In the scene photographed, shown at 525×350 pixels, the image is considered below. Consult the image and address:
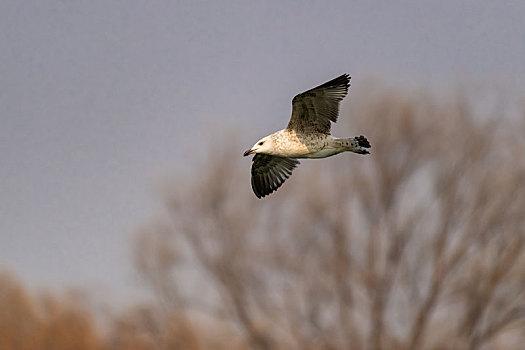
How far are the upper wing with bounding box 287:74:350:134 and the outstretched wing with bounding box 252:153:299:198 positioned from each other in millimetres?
734

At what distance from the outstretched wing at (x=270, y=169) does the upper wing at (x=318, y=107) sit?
734mm

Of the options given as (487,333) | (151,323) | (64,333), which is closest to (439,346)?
(487,333)

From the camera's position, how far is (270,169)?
6.70 m

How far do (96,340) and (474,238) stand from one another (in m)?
6.66

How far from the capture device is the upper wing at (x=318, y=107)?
5.71 meters

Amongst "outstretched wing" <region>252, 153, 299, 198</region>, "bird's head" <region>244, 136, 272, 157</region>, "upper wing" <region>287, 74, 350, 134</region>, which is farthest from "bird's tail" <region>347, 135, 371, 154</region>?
"outstretched wing" <region>252, 153, 299, 198</region>

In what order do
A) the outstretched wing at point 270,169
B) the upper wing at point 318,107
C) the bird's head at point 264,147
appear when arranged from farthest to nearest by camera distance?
the outstretched wing at point 270,169 < the bird's head at point 264,147 < the upper wing at point 318,107

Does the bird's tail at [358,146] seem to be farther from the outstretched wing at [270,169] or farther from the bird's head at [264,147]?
the outstretched wing at [270,169]

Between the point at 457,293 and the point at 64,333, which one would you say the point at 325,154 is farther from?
the point at 457,293

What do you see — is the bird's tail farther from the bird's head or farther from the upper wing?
the bird's head

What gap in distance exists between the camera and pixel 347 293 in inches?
613

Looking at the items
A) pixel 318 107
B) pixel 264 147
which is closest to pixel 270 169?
pixel 264 147

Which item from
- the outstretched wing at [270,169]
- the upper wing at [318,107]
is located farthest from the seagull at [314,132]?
the outstretched wing at [270,169]

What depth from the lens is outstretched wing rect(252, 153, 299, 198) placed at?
263 inches
